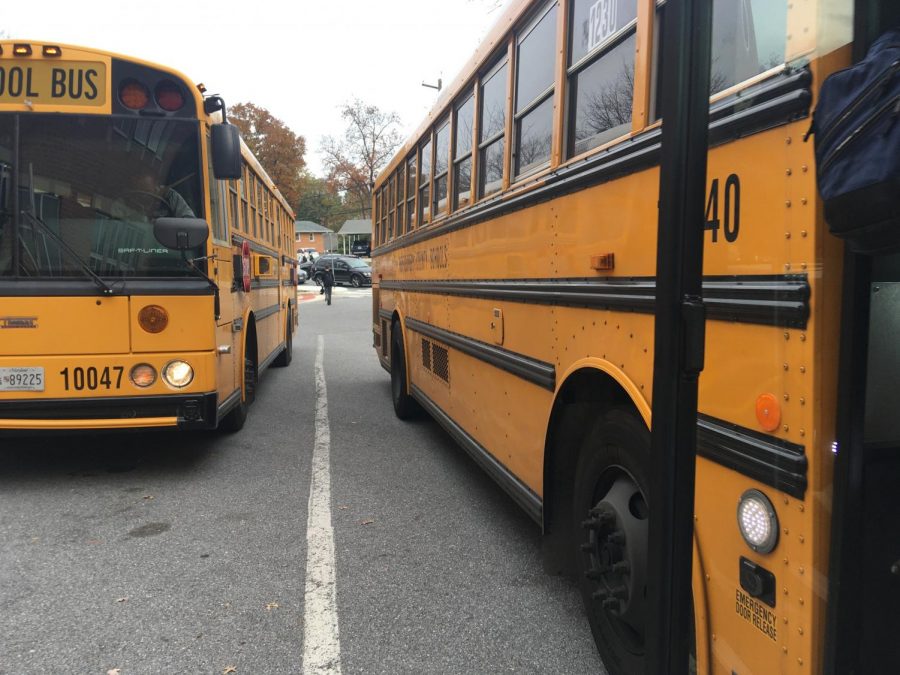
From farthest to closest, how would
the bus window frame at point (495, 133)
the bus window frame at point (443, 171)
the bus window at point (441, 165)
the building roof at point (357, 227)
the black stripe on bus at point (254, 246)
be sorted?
the building roof at point (357, 227) < the black stripe on bus at point (254, 246) < the bus window at point (441, 165) < the bus window frame at point (443, 171) < the bus window frame at point (495, 133)

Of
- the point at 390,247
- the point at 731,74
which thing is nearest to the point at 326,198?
the point at 390,247

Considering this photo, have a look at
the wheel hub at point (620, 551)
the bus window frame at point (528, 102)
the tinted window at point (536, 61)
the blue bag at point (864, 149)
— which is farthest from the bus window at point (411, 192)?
the blue bag at point (864, 149)

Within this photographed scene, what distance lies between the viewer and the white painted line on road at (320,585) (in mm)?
2619

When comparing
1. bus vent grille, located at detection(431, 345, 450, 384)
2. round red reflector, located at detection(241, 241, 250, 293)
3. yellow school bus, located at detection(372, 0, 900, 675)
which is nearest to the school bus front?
round red reflector, located at detection(241, 241, 250, 293)

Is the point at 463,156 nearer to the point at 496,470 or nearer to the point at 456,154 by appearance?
the point at 456,154

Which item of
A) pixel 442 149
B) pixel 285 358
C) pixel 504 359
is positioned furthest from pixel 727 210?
pixel 285 358

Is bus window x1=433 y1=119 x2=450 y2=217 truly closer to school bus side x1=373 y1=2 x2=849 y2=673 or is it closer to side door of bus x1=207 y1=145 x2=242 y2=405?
school bus side x1=373 y1=2 x2=849 y2=673

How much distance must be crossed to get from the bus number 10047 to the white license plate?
0.47 feet

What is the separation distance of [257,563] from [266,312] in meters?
4.83

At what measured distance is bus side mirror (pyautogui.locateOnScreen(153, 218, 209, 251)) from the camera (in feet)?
14.0

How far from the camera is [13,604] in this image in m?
2.98

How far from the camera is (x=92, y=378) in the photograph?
4.39 metres

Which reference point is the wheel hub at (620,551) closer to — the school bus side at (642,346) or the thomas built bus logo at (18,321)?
the school bus side at (642,346)

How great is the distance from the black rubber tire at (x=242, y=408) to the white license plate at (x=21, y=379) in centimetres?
166
